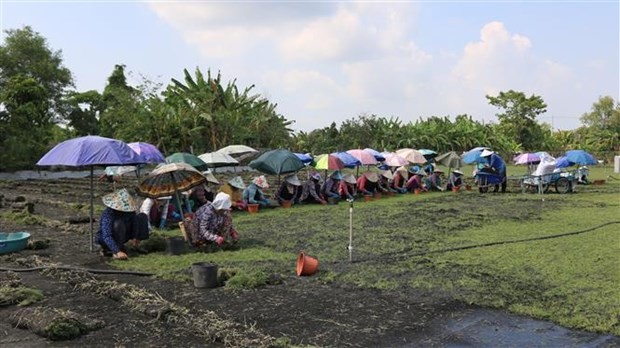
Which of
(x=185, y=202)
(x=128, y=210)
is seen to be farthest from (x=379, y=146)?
(x=128, y=210)

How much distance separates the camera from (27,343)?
470cm

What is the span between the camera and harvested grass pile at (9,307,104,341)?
477cm

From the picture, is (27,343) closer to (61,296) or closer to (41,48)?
(61,296)

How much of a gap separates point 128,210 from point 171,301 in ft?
8.72

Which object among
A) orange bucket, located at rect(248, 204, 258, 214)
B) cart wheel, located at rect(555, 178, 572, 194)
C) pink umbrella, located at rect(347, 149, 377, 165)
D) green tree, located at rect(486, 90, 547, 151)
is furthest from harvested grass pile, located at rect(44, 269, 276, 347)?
green tree, located at rect(486, 90, 547, 151)

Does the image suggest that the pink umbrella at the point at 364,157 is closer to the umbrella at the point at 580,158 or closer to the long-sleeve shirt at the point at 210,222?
the umbrella at the point at 580,158

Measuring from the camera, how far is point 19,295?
19.5ft

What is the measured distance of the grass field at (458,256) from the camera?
19.1 feet

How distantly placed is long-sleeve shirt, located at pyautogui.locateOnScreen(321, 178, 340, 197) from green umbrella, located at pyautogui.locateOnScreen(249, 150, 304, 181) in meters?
2.08

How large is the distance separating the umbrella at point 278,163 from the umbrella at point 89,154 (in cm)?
579

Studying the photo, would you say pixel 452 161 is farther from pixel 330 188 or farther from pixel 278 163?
pixel 278 163

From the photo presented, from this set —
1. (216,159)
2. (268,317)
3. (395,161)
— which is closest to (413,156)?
(395,161)

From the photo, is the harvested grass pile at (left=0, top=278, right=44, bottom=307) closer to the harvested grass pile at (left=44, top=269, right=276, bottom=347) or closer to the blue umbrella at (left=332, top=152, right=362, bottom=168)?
the harvested grass pile at (left=44, top=269, right=276, bottom=347)

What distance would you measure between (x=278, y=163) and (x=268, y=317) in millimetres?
8870
